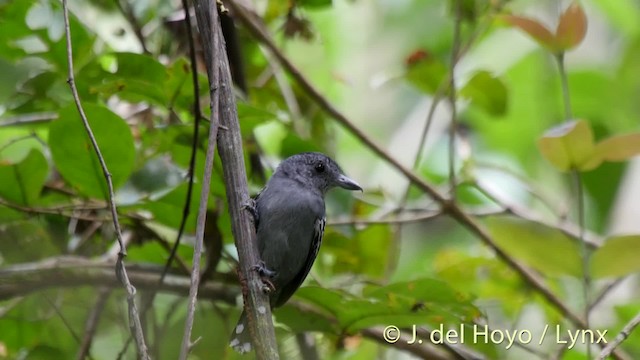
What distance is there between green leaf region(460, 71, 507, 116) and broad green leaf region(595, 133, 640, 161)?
75cm

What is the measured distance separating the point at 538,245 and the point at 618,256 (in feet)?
1.24

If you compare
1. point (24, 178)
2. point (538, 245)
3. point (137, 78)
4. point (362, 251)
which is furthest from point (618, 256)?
point (24, 178)

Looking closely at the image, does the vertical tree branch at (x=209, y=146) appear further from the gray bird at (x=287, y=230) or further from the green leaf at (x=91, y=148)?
the gray bird at (x=287, y=230)

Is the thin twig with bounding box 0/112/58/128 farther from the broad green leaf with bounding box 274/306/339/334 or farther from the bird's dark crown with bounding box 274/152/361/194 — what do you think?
the broad green leaf with bounding box 274/306/339/334

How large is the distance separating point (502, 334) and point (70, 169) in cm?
160

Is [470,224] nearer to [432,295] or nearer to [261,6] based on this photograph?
[432,295]

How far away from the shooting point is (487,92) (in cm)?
388

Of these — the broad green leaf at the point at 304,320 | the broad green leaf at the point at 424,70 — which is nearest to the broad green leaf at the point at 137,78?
the broad green leaf at the point at 304,320

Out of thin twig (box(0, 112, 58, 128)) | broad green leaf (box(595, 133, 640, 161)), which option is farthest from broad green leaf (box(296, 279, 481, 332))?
thin twig (box(0, 112, 58, 128))

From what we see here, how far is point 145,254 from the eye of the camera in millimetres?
3373

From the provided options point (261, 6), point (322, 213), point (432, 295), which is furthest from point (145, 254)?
point (261, 6)

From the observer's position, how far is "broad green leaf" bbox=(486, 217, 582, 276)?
139 inches

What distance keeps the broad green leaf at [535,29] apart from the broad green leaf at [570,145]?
38 cm

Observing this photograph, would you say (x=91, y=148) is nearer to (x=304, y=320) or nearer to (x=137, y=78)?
(x=137, y=78)
